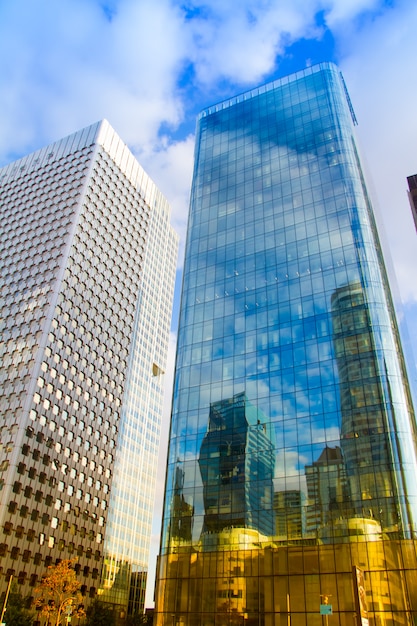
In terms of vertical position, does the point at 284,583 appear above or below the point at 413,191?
below

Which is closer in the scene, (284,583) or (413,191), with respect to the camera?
(284,583)

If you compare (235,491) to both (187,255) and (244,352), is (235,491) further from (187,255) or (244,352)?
(187,255)

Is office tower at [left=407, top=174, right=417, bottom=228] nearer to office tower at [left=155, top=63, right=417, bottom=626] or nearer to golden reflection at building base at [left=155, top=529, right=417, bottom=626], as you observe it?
office tower at [left=155, top=63, right=417, bottom=626]

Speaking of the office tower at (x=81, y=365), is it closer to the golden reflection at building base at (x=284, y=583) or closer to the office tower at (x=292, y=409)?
the office tower at (x=292, y=409)

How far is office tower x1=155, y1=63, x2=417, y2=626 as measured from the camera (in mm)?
50312

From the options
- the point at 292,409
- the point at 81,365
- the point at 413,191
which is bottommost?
the point at 292,409

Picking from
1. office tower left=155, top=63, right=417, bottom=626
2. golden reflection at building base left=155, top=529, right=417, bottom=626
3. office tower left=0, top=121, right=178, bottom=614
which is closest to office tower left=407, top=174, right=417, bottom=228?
office tower left=155, top=63, right=417, bottom=626

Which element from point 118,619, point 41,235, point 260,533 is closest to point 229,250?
point 260,533

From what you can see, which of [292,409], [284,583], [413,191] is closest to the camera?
[284,583]

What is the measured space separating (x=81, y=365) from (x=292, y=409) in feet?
218

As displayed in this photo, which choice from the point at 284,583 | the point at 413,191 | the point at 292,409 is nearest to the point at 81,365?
the point at 292,409

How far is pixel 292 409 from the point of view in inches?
2391

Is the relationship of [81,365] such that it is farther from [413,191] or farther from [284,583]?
[413,191]

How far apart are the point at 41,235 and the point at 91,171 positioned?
22.3 metres
